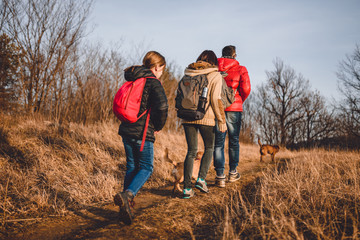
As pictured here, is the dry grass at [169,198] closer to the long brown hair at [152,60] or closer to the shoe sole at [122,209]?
the shoe sole at [122,209]

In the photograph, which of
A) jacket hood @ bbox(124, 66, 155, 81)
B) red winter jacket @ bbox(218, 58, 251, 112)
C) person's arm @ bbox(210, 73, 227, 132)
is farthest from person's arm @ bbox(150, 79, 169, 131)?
red winter jacket @ bbox(218, 58, 251, 112)

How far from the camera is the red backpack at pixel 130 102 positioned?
2121mm

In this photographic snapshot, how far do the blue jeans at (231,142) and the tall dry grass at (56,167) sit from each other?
3.94 feet

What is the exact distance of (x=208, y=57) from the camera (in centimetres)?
296

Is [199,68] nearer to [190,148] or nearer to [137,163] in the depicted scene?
[190,148]

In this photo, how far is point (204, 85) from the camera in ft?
8.86

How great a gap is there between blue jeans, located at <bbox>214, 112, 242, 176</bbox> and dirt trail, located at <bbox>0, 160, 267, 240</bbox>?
724 mm

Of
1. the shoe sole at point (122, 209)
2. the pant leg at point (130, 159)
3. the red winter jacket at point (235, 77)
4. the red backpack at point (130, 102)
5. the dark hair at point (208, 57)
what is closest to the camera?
the shoe sole at point (122, 209)

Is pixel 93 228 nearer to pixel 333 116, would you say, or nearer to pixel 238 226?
pixel 238 226

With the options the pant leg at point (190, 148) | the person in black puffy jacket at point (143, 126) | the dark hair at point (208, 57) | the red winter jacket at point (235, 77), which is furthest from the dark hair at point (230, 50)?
the person in black puffy jacket at point (143, 126)

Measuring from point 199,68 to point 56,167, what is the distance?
3.22 meters

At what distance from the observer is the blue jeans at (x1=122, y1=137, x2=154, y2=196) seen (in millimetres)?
2186

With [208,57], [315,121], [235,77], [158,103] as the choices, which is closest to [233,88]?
[235,77]

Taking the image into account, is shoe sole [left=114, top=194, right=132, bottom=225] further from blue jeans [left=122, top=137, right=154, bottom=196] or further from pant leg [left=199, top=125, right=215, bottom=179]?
pant leg [left=199, top=125, right=215, bottom=179]
